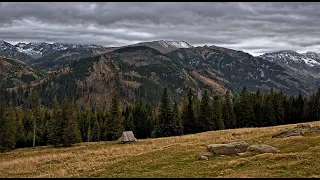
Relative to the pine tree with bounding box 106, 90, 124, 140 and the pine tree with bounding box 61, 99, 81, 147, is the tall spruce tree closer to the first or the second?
the pine tree with bounding box 106, 90, 124, 140

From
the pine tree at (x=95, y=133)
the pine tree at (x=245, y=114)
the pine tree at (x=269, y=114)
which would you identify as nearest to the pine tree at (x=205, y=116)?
the pine tree at (x=245, y=114)

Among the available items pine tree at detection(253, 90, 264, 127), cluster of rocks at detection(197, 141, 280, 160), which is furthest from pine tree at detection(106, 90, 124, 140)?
cluster of rocks at detection(197, 141, 280, 160)

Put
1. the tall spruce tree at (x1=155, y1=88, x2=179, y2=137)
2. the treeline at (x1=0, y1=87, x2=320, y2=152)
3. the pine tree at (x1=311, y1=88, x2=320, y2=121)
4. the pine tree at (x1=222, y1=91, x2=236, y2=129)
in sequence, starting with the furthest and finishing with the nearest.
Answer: the pine tree at (x1=311, y1=88, x2=320, y2=121) < the pine tree at (x1=222, y1=91, x2=236, y2=129) < the tall spruce tree at (x1=155, y1=88, x2=179, y2=137) < the treeline at (x1=0, y1=87, x2=320, y2=152)

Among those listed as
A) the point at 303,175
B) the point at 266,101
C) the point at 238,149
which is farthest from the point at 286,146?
the point at 266,101

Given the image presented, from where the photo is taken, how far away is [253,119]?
111m

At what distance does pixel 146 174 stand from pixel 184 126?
75.9m

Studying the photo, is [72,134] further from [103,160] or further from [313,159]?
[313,159]

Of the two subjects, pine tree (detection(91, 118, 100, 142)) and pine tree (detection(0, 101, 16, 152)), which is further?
pine tree (detection(91, 118, 100, 142))

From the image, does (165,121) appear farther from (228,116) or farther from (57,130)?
(57,130)

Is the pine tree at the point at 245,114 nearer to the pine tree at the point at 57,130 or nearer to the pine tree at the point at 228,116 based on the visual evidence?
the pine tree at the point at 228,116

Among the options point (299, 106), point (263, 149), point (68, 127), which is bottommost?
point (68, 127)

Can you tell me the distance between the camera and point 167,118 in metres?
99.5

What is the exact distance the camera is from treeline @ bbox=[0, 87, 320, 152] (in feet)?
292

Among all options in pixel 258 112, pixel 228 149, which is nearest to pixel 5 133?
pixel 228 149
